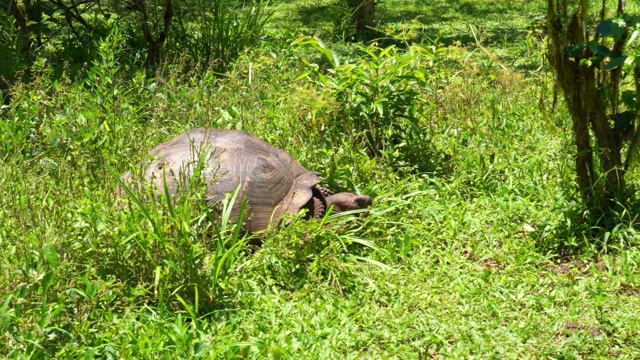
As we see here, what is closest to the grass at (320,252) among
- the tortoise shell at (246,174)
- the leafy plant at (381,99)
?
the leafy plant at (381,99)

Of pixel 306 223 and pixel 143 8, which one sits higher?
pixel 143 8

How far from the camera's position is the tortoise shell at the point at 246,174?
4.64m

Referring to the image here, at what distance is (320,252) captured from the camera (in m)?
4.49

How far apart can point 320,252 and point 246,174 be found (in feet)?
2.08

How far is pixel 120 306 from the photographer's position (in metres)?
3.81

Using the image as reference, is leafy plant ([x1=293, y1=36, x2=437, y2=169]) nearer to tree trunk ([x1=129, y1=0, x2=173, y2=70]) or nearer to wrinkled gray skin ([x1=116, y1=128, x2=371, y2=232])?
wrinkled gray skin ([x1=116, y1=128, x2=371, y2=232])

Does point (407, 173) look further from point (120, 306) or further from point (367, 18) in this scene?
point (367, 18)

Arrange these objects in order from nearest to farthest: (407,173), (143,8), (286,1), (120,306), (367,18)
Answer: (120,306) < (407,173) < (143,8) < (367,18) < (286,1)

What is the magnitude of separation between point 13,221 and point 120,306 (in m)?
0.71

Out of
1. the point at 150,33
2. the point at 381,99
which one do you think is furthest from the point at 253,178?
the point at 150,33

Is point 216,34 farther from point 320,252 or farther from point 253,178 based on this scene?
point 320,252

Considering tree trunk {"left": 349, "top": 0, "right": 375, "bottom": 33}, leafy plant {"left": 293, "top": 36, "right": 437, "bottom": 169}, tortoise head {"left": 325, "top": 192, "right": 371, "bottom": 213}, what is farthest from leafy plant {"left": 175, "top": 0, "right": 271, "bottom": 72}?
tortoise head {"left": 325, "top": 192, "right": 371, "bottom": 213}

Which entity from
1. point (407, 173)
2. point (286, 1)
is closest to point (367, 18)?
point (286, 1)

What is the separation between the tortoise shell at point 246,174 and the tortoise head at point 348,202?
0.16 metres
